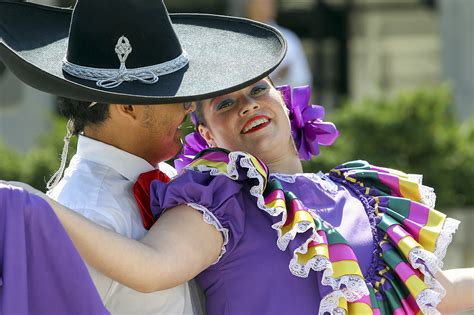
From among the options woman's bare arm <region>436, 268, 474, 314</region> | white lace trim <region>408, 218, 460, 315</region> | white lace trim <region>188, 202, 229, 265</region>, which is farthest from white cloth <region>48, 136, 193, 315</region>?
woman's bare arm <region>436, 268, 474, 314</region>

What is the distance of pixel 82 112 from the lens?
9.87 ft

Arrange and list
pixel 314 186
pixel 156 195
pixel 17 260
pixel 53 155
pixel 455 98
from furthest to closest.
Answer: pixel 455 98 < pixel 53 155 < pixel 314 186 < pixel 156 195 < pixel 17 260

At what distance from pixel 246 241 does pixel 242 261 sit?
5 cm

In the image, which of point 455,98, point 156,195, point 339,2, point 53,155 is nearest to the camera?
point 156,195

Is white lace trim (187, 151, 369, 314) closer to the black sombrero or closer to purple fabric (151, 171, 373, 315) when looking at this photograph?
purple fabric (151, 171, 373, 315)

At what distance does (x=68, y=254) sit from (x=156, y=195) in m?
0.48

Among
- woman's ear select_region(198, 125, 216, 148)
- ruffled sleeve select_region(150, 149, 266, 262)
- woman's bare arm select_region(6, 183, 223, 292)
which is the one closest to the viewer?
woman's bare arm select_region(6, 183, 223, 292)

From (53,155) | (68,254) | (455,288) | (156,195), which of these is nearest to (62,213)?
(68,254)

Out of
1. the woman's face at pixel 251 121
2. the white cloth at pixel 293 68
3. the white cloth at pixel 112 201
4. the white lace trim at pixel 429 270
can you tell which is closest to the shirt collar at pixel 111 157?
the white cloth at pixel 112 201

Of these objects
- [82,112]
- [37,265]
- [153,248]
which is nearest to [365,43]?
[82,112]

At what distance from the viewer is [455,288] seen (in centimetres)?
320

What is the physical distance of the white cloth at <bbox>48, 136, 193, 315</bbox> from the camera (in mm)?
2822

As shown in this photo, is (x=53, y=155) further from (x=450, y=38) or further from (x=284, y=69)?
(x=450, y=38)

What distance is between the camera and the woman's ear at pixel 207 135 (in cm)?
334
